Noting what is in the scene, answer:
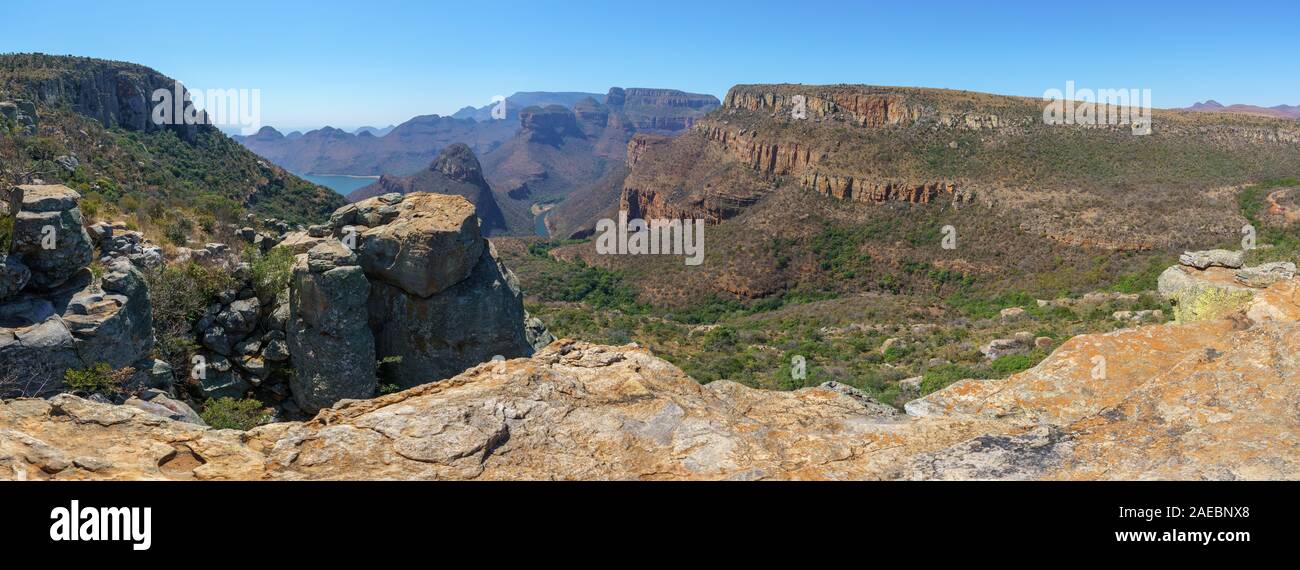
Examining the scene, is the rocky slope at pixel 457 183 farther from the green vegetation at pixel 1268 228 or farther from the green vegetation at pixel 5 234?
the green vegetation at pixel 5 234

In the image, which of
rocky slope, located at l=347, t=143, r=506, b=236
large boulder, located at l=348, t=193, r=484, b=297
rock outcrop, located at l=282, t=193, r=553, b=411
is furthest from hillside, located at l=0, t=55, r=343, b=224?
rocky slope, located at l=347, t=143, r=506, b=236

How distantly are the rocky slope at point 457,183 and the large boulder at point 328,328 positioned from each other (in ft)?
550

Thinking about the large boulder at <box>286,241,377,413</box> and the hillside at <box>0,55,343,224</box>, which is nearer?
the large boulder at <box>286,241,377,413</box>

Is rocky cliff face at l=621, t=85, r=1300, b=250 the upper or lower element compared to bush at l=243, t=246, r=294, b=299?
upper

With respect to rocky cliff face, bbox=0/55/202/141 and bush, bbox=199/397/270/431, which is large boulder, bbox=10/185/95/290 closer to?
bush, bbox=199/397/270/431

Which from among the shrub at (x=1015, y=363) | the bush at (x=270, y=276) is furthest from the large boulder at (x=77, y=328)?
the shrub at (x=1015, y=363)

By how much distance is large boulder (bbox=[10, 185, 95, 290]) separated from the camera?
33.5 ft

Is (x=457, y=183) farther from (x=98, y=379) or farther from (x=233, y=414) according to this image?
(x=98, y=379)

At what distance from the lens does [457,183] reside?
184 meters

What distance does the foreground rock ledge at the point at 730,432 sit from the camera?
4.53 meters

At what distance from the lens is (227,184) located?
52531 mm

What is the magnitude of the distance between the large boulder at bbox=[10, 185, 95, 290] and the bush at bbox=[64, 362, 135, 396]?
1797 millimetres

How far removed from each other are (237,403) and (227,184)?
49.6 metres
